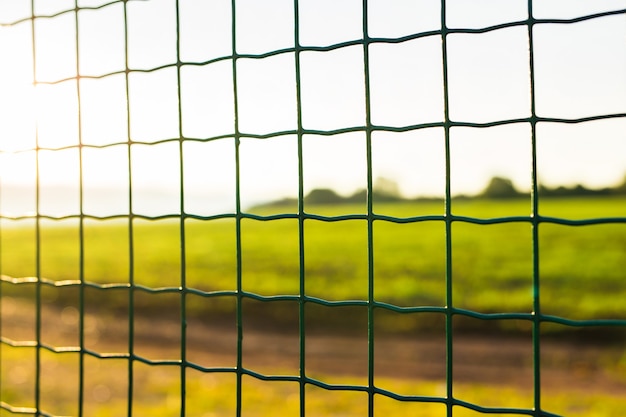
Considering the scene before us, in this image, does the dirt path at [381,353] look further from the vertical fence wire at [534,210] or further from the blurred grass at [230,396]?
the vertical fence wire at [534,210]

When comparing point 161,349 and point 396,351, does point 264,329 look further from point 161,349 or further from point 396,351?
point 396,351

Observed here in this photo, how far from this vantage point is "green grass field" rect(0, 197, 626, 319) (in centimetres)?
891

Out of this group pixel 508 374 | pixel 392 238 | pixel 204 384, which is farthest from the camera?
pixel 392 238

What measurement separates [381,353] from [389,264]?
200 inches

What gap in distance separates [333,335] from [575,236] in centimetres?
805

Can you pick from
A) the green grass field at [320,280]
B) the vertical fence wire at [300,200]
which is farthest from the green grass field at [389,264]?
the vertical fence wire at [300,200]

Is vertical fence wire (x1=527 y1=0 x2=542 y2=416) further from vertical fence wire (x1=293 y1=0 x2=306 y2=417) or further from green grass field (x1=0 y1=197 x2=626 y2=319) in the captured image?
green grass field (x1=0 y1=197 x2=626 y2=319)

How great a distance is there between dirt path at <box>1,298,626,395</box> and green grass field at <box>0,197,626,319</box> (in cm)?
88

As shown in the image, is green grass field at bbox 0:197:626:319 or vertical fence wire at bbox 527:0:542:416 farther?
green grass field at bbox 0:197:626:319

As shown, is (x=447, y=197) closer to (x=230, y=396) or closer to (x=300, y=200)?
(x=300, y=200)

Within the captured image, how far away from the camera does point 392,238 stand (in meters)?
15.8


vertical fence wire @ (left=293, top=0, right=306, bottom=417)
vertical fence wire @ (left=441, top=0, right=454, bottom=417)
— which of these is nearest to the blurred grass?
vertical fence wire @ (left=293, top=0, right=306, bottom=417)

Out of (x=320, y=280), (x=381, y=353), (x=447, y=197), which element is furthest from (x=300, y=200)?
(x=320, y=280)

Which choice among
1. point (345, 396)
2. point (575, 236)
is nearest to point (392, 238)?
point (575, 236)
